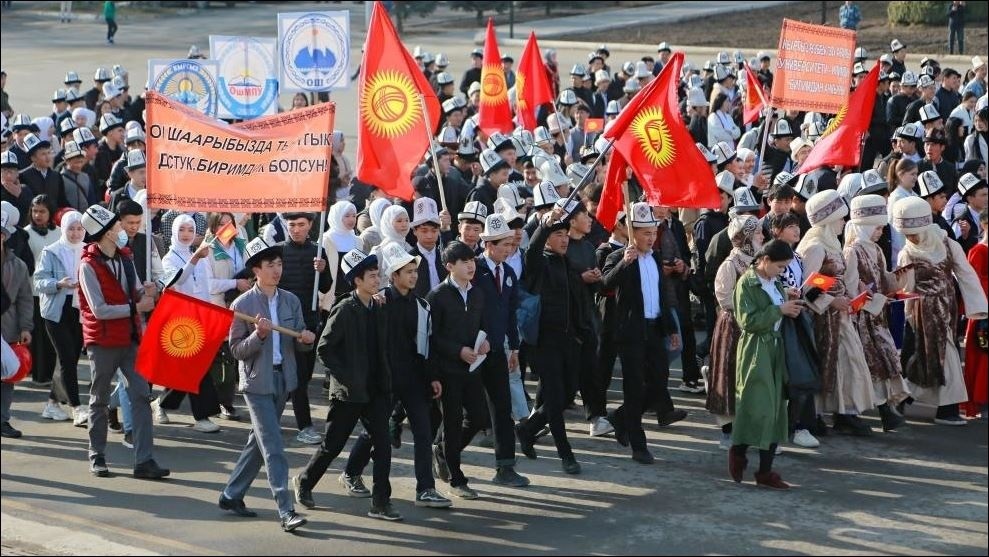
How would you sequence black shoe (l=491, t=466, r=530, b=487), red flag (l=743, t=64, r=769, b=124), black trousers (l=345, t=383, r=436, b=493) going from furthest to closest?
red flag (l=743, t=64, r=769, b=124), black shoe (l=491, t=466, r=530, b=487), black trousers (l=345, t=383, r=436, b=493)

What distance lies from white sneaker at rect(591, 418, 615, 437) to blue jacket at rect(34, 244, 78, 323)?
426cm

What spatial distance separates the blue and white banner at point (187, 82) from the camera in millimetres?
17578

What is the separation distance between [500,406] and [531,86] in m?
9.65

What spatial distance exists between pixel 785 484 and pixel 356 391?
9.85 feet

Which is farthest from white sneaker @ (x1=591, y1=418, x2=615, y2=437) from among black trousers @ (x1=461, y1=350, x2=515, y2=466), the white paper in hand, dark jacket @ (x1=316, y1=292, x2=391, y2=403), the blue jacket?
the blue jacket

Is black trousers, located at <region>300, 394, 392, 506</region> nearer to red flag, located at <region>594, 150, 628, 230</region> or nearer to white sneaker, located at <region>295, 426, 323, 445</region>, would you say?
white sneaker, located at <region>295, 426, 323, 445</region>

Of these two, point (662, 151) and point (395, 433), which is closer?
point (395, 433)

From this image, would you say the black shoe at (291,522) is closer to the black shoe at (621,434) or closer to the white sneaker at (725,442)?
the black shoe at (621,434)

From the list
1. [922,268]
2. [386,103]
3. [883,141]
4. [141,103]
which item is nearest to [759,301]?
[922,268]

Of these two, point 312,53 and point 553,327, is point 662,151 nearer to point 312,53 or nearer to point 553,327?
point 553,327

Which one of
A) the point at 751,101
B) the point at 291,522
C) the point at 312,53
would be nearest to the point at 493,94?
the point at 312,53

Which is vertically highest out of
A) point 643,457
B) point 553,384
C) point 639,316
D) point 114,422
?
→ point 639,316

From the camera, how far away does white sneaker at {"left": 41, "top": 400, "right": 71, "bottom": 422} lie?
12961mm

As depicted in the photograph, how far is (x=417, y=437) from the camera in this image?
34.7 ft
